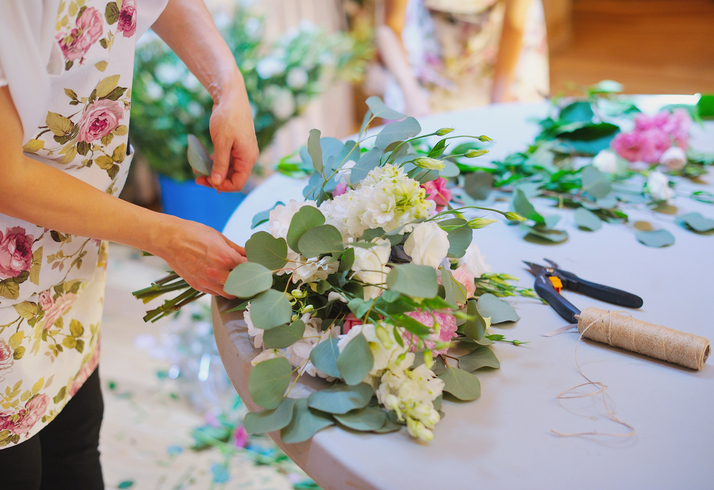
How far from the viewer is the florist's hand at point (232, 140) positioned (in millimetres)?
770

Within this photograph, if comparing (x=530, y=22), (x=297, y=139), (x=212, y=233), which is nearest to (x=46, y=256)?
(x=212, y=233)

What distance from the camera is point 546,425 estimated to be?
482mm

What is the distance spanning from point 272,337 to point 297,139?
2.63 m

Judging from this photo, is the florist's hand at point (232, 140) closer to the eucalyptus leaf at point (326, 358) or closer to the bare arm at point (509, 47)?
the eucalyptus leaf at point (326, 358)

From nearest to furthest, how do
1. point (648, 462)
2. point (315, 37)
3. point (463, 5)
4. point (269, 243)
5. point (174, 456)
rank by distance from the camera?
1. point (648, 462)
2. point (269, 243)
3. point (174, 456)
4. point (315, 37)
5. point (463, 5)

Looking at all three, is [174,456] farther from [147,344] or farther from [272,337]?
[272,337]

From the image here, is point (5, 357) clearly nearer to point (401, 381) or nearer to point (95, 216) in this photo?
point (95, 216)

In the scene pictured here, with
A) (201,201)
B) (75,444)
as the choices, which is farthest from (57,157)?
(201,201)

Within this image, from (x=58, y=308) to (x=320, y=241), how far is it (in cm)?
43

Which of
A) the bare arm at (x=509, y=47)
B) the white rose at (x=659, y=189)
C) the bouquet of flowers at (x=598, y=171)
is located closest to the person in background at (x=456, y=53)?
the bare arm at (x=509, y=47)

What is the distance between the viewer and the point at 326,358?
0.49 m

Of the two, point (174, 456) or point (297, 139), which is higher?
point (297, 139)

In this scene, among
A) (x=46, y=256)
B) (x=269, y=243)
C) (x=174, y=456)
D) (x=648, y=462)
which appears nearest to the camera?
(x=648, y=462)

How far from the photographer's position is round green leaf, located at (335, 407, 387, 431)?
18.1 inches
